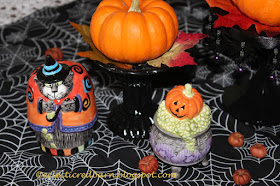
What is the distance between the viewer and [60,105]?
1.72 meters

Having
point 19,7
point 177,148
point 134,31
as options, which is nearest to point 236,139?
point 177,148

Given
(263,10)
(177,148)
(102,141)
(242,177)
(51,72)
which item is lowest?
(102,141)

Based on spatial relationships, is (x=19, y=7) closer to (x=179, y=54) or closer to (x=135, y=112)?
(x=135, y=112)

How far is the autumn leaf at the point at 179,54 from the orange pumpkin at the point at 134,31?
4cm

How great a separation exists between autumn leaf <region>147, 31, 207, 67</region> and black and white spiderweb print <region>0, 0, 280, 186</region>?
15.5 inches

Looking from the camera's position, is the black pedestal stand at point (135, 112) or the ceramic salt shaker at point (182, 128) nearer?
the ceramic salt shaker at point (182, 128)

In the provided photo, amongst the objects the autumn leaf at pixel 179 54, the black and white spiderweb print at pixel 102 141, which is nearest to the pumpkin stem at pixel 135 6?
the autumn leaf at pixel 179 54

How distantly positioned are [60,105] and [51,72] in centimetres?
16

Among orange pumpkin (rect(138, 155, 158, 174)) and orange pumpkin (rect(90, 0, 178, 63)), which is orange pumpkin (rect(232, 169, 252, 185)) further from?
orange pumpkin (rect(90, 0, 178, 63))

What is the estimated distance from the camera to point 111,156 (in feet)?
6.23

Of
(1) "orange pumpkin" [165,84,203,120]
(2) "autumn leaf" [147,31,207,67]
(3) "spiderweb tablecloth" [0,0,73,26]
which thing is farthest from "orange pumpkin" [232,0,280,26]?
(3) "spiderweb tablecloth" [0,0,73,26]

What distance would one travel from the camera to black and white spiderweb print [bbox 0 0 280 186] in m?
1.78

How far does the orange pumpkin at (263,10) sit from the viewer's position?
1536mm

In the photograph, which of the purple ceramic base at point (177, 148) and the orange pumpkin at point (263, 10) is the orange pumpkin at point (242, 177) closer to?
the purple ceramic base at point (177, 148)
